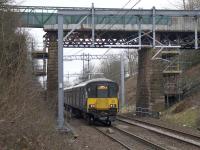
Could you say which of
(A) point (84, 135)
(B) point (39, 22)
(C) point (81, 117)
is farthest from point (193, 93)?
(A) point (84, 135)

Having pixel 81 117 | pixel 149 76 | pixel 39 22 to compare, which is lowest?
pixel 81 117

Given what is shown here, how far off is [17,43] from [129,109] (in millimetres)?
37919

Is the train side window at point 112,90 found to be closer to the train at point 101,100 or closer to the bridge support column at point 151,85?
the train at point 101,100

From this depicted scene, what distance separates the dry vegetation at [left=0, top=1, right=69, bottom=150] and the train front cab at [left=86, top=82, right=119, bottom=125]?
565 inches

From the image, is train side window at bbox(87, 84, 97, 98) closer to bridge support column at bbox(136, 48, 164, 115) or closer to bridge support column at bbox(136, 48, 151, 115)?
bridge support column at bbox(136, 48, 151, 115)

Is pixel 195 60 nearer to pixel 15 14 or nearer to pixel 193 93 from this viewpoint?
pixel 193 93

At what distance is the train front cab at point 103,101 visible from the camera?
1227 inches

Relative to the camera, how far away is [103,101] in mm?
31422

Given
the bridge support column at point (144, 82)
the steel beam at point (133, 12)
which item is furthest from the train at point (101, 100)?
the bridge support column at point (144, 82)

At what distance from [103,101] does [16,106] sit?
727 inches

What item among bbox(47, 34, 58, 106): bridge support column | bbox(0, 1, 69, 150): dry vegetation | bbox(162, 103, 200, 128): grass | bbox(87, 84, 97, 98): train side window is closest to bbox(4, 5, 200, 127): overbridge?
bbox(47, 34, 58, 106): bridge support column

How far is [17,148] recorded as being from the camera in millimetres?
12195

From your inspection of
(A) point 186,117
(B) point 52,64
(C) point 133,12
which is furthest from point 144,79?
(C) point 133,12

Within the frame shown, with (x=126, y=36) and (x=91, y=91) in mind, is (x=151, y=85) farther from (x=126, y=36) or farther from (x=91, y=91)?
(x=91, y=91)
